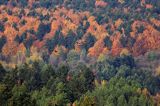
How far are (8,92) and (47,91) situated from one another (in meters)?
21.4

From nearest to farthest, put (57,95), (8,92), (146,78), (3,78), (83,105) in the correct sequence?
(83,105) → (8,92) → (57,95) → (3,78) → (146,78)

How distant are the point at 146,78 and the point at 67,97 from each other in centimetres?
6897

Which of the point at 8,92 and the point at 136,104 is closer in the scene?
the point at 8,92

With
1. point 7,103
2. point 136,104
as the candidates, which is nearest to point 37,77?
point 136,104

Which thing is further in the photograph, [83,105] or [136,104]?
[136,104]

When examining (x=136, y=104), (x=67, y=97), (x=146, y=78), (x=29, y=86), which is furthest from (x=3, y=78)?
(x=146, y=78)

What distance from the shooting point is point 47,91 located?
133 meters

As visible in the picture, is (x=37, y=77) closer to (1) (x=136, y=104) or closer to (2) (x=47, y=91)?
(2) (x=47, y=91)

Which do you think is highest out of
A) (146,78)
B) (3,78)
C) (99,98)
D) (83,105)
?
(83,105)

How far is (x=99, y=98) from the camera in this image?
14538 cm

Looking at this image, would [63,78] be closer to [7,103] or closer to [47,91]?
[47,91]

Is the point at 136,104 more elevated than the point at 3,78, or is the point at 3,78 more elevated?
the point at 3,78

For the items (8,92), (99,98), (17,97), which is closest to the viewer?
(17,97)

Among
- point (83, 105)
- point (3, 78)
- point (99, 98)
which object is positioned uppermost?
point (83, 105)
